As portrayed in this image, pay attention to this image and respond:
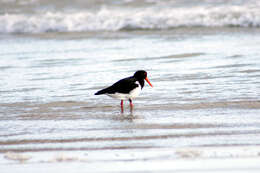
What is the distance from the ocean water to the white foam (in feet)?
0.26

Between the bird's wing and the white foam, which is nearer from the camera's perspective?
the bird's wing

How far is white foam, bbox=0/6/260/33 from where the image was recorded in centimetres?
1852

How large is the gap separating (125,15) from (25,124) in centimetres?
1531

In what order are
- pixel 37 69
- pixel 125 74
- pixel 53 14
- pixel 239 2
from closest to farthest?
1. pixel 125 74
2. pixel 37 69
3. pixel 239 2
4. pixel 53 14

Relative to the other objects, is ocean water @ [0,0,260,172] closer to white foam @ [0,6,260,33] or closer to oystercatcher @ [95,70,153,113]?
white foam @ [0,6,260,33]

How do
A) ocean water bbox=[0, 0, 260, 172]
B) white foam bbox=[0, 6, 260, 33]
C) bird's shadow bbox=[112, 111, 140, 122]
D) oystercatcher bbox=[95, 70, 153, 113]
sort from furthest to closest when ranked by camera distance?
white foam bbox=[0, 6, 260, 33], oystercatcher bbox=[95, 70, 153, 113], bird's shadow bbox=[112, 111, 140, 122], ocean water bbox=[0, 0, 260, 172]

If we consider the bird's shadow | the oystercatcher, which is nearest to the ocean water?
the bird's shadow

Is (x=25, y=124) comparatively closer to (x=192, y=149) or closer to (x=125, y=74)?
(x=192, y=149)

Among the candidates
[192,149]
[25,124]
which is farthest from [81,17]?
[192,149]

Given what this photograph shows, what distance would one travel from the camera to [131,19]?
66.5ft

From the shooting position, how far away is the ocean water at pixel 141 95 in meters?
4.72

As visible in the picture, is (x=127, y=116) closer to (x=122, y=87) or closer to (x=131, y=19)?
(x=122, y=87)

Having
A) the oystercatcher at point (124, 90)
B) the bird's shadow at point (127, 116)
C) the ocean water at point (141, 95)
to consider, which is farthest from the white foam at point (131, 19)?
the bird's shadow at point (127, 116)

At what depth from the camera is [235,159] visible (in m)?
4.28
